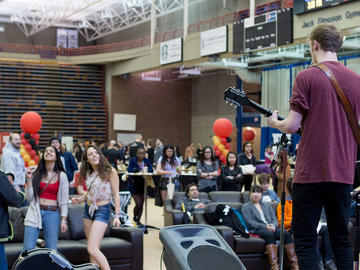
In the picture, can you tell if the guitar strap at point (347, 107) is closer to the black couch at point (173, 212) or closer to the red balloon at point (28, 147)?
the black couch at point (173, 212)

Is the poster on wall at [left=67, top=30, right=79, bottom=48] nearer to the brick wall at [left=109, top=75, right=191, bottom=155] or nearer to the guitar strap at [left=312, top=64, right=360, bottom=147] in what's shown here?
the brick wall at [left=109, top=75, right=191, bottom=155]

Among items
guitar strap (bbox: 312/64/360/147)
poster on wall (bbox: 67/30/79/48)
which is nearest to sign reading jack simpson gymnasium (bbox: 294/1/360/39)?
guitar strap (bbox: 312/64/360/147)

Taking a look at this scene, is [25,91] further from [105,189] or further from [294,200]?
[294,200]

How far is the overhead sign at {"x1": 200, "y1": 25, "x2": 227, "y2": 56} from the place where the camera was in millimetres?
17453

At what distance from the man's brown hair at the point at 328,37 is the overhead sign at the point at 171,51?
1716 cm

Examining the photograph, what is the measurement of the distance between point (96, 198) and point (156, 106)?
78.8ft

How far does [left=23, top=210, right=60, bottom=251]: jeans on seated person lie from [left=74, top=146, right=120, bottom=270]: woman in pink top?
305 millimetres

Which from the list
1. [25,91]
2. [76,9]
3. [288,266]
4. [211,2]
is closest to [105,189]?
[288,266]

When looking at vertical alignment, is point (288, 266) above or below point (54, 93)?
below

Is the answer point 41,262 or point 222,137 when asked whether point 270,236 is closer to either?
point 41,262

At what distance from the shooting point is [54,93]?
27391mm

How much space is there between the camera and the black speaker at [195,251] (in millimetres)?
3125

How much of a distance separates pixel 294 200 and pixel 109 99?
25.9m

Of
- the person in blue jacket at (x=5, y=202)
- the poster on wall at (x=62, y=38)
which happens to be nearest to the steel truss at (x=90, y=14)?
the poster on wall at (x=62, y=38)
